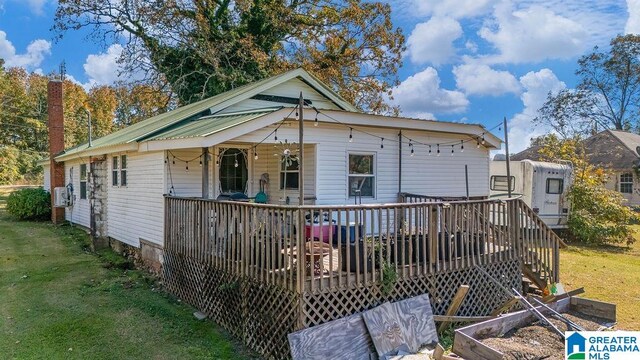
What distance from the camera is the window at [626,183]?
27.7 m

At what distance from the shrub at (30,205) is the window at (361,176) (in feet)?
50.3

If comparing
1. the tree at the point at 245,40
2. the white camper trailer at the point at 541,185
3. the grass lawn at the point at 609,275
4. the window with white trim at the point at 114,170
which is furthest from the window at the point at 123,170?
the white camper trailer at the point at 541,185

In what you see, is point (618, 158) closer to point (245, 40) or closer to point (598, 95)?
point (598, 95)

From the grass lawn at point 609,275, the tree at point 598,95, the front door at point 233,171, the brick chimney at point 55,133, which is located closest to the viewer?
the grass lawn at point 609,275

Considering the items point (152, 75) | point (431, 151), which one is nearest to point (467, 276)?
point (431, 151)

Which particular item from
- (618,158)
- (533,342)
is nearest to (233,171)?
(533,342)

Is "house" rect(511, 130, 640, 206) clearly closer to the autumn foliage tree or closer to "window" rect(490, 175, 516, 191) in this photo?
the autumn foliage tree

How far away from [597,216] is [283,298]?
562 inches

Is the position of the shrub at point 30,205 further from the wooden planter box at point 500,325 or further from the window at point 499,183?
the wooden planter box at point 500,325

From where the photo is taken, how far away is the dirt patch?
550 centimetres

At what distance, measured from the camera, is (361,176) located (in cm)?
1020

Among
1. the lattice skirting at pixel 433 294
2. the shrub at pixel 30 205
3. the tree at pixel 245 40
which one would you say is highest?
the tree at pixel 245 40

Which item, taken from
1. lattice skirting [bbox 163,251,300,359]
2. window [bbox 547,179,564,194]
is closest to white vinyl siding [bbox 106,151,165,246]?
lattice skirting [bbox 163,251,300,359]
